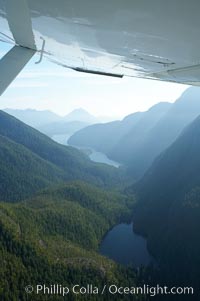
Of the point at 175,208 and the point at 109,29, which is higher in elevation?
the point at 175,208

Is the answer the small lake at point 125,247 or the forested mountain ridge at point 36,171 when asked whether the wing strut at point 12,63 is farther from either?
the forested mountain ridge at point 36,171

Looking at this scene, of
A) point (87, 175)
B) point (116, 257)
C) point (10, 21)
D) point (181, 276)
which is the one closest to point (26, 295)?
point (116, 257)

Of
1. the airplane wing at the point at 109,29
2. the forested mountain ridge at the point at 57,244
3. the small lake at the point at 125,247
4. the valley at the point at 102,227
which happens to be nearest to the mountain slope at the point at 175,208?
the valley at the point at 102,227

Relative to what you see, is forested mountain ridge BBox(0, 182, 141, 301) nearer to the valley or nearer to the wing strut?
the valley

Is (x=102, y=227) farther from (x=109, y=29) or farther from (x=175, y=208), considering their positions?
(x=109, y=29)

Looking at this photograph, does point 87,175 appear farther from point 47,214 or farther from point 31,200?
point 47,214

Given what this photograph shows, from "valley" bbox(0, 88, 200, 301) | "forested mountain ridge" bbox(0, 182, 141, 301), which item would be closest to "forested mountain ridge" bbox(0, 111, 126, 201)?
"valley" bbox(0, 88, 200, 301)

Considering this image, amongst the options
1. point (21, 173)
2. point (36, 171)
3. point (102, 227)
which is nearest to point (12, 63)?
point (102, 227)
